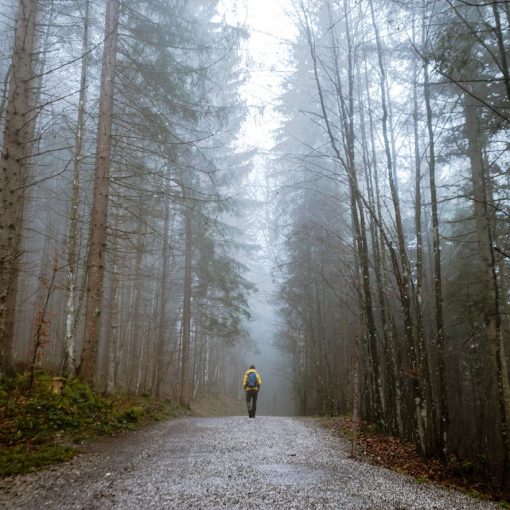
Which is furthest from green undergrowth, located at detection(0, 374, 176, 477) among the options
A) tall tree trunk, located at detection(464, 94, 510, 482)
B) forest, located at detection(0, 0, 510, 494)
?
tall tree trunk, located at detection(464, 94, 510, 482)

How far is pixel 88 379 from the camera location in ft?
28.4

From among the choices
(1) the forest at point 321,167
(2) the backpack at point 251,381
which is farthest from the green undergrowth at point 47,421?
(2) the backpack at point 251,381

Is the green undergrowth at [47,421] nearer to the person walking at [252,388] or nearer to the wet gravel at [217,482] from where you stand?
the wet gravel at [217,482]

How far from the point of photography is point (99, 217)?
30.4 feet

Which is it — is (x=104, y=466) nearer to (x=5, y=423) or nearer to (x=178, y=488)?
(x=178, y=488)

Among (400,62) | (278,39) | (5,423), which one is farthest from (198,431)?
(400,62)

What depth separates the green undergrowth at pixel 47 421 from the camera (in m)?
5.26

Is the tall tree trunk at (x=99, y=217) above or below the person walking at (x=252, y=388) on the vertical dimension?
above

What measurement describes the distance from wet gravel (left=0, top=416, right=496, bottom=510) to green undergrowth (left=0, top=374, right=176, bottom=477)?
305 millimetres

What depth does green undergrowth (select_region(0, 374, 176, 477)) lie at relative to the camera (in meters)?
5.26

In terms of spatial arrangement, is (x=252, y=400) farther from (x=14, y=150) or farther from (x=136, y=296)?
(x=14, y=150)

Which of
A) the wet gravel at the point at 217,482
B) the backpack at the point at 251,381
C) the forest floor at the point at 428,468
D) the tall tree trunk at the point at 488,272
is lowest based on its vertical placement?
the forest floor at the point at 428,468

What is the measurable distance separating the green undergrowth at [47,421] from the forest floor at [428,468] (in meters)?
4.46

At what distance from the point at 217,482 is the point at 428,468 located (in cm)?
363
